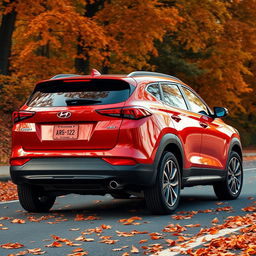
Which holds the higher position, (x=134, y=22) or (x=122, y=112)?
(x=122, y=112)

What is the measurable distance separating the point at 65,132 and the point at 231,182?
3.80 m

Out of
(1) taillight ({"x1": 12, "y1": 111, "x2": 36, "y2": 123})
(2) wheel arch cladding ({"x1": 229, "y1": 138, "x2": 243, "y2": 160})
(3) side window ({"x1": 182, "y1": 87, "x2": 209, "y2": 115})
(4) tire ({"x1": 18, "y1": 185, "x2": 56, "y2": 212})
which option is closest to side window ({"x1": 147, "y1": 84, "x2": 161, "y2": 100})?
(3) side window ({"x1": 182, "y1": 87, "x2": 209, "y2": 115})

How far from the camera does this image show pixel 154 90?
32.8ft

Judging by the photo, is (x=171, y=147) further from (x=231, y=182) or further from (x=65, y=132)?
(x=231, y=182)

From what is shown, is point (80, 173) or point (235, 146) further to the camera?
point (235, 146)

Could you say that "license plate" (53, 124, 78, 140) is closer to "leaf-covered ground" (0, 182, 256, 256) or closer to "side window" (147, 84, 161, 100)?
"leaf-covered ground" (0, 182, 256, 256)

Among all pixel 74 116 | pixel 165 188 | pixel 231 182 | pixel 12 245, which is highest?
pixel 74 116

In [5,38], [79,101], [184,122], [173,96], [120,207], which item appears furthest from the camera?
[5,38]

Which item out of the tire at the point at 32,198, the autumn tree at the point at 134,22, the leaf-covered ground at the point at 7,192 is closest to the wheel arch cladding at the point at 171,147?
the tire at the point at 32,198

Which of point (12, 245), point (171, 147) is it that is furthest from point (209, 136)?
point (12, 245)

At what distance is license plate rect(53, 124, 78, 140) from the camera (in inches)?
362

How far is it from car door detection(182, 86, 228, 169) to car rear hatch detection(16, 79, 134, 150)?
1.96m

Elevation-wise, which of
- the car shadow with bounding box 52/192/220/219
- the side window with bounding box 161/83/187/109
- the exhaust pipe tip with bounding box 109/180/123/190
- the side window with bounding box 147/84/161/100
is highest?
the side window with bounding box 147/84/161/100

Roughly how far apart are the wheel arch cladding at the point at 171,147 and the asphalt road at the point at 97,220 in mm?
728
